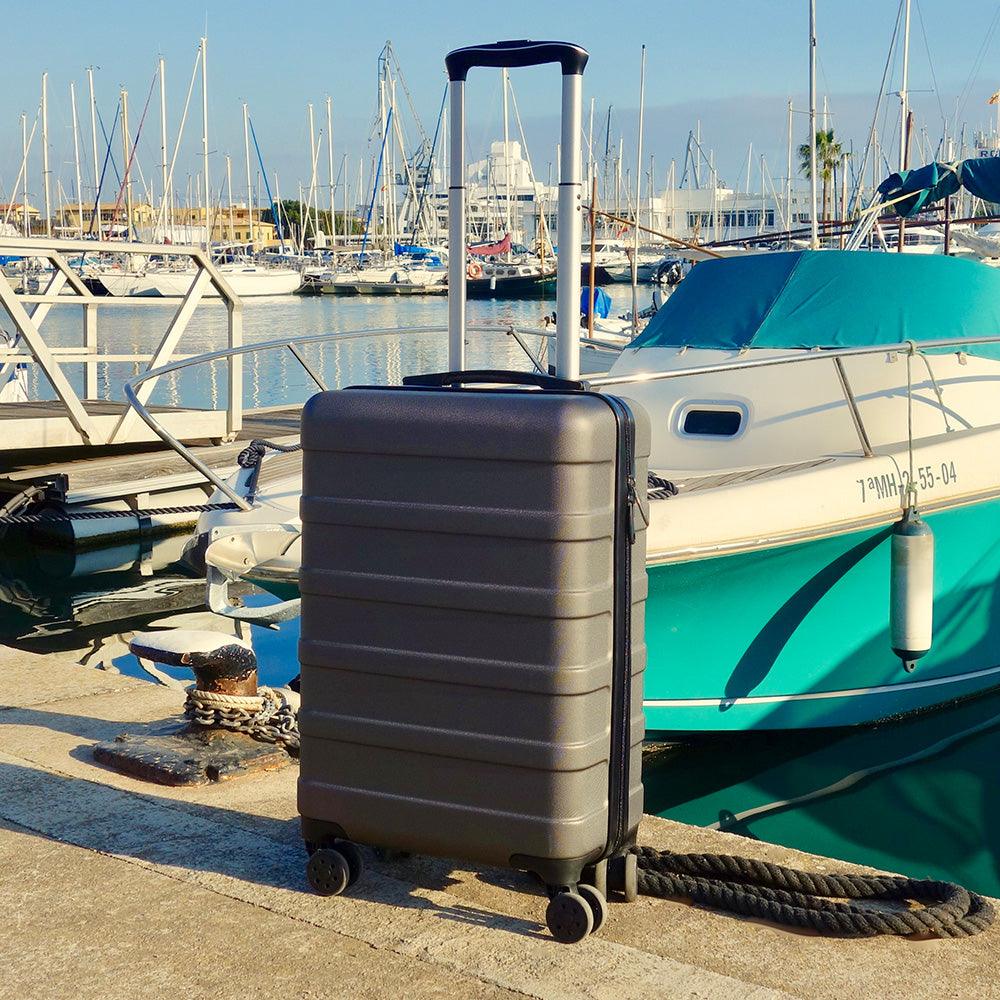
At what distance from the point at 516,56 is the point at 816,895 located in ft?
6.93

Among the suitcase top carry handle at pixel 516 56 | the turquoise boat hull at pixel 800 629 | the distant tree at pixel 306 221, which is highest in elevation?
the distant tree at pixel 306 221

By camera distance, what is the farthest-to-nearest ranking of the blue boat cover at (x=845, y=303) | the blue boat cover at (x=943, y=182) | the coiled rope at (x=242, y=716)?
the blue boat cover at (x=943, y=182), the blue boat cover at (x=845, y=303), the coiled rope at (x=242, y=716)

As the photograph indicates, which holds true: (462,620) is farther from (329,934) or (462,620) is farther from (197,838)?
(197,838)

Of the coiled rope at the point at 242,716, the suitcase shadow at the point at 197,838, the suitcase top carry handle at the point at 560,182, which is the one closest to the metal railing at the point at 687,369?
the suitcase top carry handle at the point at 560,182

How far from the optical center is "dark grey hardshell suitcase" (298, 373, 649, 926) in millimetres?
2816

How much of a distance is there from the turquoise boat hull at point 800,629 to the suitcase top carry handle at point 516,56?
8.41ft

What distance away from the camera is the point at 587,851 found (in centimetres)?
290

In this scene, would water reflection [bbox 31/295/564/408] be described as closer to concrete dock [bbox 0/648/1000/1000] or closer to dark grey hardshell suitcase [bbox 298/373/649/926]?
concrete dock [bbox 0/648/1000/1000]

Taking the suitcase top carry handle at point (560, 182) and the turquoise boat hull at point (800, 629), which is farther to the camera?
the turquoise boat hull at point (800, 629)

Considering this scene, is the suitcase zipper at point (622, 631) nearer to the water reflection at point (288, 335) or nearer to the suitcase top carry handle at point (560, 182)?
the suitcase top carry handle at point (560, 182)

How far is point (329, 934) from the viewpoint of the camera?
290 centimetres

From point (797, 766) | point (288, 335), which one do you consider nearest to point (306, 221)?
point (288, 335)

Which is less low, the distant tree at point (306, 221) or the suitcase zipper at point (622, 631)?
the distant tree at point (306, 221)

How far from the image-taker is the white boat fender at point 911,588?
222 inches
